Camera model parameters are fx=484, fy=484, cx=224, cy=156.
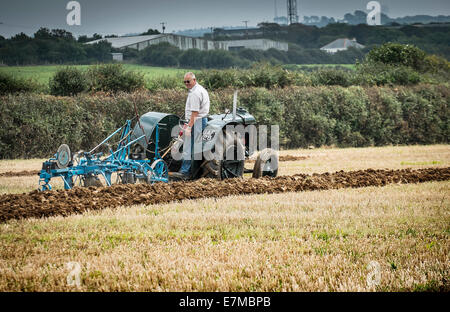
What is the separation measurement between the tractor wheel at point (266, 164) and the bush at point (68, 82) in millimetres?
11690

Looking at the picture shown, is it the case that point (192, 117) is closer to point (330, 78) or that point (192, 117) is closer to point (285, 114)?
point (285, 114)

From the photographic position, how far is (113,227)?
6117 mm

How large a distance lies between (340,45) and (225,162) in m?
55.7

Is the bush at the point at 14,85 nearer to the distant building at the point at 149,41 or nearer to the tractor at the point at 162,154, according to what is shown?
the tractor at the point at 162,154

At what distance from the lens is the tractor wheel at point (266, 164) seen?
10.5 meters

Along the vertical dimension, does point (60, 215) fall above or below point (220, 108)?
below

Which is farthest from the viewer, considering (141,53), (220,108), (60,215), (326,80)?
(141,53)

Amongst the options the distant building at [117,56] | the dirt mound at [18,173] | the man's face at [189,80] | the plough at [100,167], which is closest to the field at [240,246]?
the plough at [100,167]

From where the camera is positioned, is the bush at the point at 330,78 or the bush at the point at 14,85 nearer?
the bush at the point at 14,85

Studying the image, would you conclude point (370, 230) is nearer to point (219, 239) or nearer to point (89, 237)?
point (219, 239)

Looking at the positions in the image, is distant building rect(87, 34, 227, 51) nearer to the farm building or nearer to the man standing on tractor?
the farm building

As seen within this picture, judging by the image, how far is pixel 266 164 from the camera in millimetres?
10773

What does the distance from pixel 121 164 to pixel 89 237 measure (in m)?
3.24
